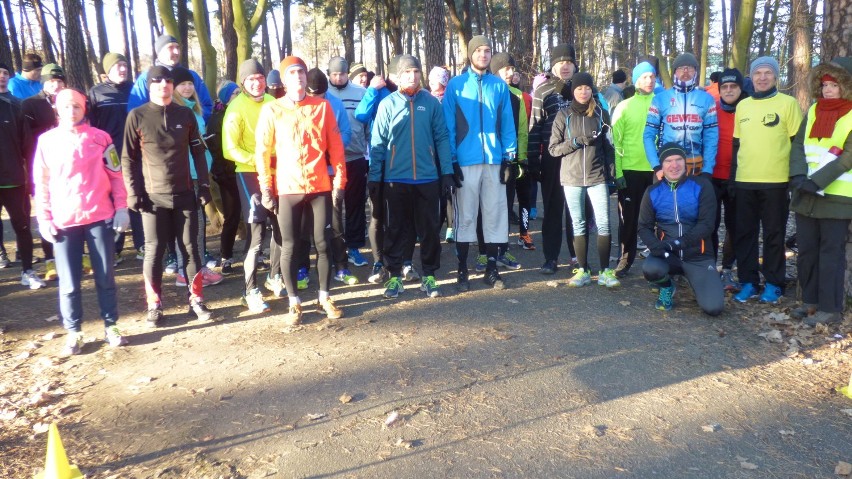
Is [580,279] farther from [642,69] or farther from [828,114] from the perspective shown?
[828,114]

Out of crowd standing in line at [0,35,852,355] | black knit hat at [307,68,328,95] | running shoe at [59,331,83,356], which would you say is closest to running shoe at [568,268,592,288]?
crowd standing in line at [0,35,852,355]

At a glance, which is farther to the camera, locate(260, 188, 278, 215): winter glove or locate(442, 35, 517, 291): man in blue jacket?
locate(442, 35, 517, 291): man in blue jacket

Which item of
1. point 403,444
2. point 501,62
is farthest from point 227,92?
point 403,444

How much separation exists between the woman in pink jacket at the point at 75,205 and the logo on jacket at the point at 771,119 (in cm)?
615

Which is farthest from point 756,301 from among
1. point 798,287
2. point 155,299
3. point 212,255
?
point 212,255

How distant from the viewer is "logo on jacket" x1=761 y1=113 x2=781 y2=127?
19.7ft

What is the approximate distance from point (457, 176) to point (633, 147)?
78.3 inches

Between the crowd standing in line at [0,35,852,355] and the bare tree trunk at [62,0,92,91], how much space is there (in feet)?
21.4

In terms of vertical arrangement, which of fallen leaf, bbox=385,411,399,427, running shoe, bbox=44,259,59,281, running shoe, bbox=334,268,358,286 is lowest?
fallen leaf, bbox=385,411,399,427

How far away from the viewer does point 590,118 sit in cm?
654

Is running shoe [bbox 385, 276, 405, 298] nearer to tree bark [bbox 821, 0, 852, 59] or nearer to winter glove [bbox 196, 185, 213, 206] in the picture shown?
winter glove [bbox 196, 185, 213, 206]

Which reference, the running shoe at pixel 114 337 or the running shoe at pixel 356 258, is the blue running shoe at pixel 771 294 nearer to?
the running shoe at pixel 356 258

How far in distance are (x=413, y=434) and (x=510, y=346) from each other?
157 cm

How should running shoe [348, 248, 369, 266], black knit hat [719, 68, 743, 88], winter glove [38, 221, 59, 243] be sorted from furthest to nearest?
running shoe [348, 248, 369, 266] → black knit hat [719, 68, 743, 88] → winter glove [38, 221, 59, 243]
